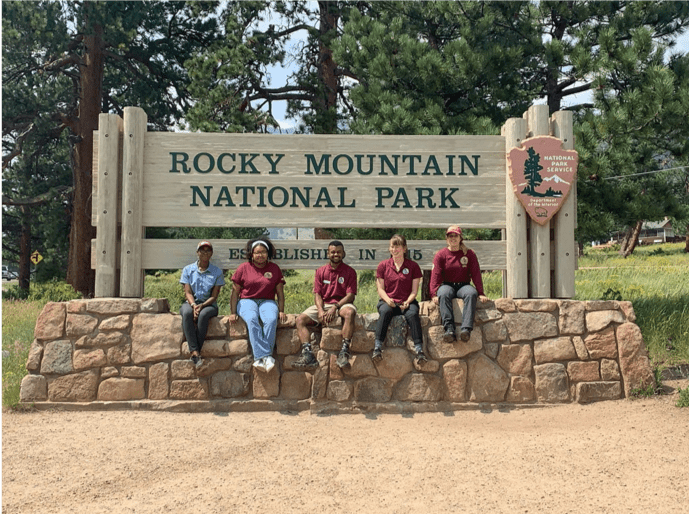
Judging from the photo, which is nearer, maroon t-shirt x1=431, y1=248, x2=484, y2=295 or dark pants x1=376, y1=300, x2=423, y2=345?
dark pants x1=376, y1=300, x2=423, y2=345

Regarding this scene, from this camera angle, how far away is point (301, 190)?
19.1ft

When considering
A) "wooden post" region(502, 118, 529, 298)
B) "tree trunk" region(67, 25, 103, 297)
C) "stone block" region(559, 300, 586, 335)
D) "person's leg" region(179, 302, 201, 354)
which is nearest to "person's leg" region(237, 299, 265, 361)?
"person's leg" region(179, 302, 201, 354)

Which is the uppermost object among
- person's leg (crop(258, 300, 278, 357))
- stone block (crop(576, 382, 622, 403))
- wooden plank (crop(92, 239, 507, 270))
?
wooden plank (crop(92, 239, 507, 270))

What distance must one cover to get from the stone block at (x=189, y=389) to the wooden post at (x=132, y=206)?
0.97 m

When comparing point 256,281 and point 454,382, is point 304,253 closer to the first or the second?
point 256,281

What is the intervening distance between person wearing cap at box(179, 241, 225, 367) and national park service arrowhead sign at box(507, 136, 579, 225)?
2939 mm

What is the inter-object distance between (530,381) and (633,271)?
14.2m

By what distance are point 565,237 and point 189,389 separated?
3.79 m

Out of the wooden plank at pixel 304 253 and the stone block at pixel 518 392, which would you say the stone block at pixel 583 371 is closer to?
the stone block at pixel 518 392

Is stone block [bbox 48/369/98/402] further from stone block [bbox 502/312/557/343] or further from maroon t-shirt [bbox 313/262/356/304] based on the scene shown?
stone block [bbox 502/312/557/343]

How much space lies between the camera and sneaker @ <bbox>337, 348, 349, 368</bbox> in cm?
507

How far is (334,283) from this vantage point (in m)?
5.40

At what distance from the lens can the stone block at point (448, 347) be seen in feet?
17.5

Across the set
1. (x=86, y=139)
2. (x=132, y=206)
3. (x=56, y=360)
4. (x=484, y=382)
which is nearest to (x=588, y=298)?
(x=484, y=382)
